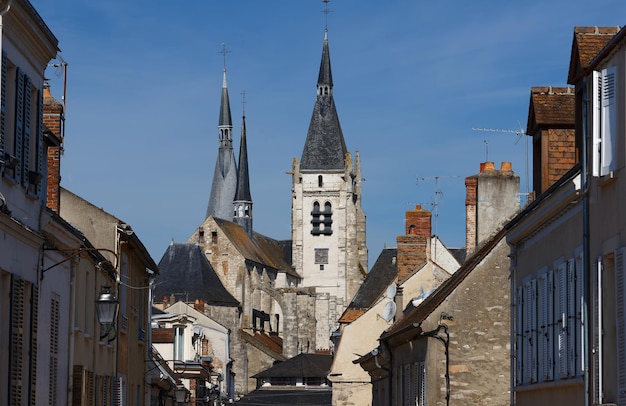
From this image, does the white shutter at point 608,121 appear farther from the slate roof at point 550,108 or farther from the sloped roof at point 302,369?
the sloped roof at point 302,369

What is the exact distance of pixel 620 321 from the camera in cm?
1234

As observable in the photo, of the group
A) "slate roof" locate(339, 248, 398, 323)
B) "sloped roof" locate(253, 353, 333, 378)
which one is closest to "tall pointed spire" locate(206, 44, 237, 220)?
"sloped roof" locate(253, 353, 333, 378)

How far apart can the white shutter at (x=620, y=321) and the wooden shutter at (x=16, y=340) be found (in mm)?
5744

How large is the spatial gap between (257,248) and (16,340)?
124 meters

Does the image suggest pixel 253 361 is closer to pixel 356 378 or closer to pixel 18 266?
pixel 356 378

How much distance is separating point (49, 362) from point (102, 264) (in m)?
5.04

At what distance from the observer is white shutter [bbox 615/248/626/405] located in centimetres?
1226

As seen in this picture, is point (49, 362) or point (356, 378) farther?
point (356, 378)

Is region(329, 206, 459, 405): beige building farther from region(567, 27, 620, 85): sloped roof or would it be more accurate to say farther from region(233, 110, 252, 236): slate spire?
region(233, 110, 252, 236): slate spire

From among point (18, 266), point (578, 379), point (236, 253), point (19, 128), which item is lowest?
point (578, 379)

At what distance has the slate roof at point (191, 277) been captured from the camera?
12138cm

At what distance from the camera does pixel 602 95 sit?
1319 cm

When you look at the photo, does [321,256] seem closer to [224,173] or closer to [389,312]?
[224,173]

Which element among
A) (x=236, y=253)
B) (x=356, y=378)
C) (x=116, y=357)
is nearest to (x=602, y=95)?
(x=116, y=357)
